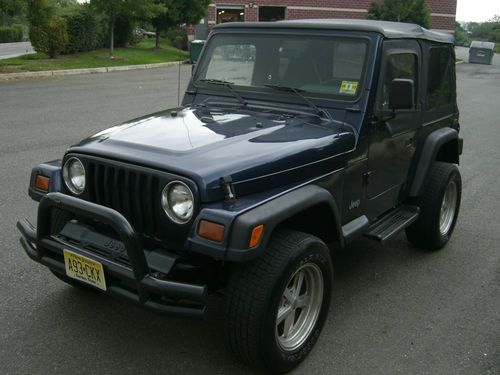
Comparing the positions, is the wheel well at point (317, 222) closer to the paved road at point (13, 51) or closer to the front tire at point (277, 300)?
the front tire at point (277, 300)

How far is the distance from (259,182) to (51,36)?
19.4 metres

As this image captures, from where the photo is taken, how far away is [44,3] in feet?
59.6

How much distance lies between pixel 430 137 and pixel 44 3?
16.5 m

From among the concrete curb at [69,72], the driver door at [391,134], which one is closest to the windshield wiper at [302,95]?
the driver door at [391,134]

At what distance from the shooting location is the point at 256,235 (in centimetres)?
277

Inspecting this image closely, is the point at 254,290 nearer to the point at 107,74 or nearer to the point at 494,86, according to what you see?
the point at 107,74

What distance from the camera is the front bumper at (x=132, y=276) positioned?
9.02 ft

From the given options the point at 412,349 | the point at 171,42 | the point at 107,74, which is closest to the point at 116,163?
the point at 412,349

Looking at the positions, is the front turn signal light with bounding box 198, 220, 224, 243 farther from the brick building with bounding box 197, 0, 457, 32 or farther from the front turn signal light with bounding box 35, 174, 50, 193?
the brick building with bounding box 197, 0, 457, 32

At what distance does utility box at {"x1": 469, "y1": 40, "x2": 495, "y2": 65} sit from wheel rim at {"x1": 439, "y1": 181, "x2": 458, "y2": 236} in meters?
32.7

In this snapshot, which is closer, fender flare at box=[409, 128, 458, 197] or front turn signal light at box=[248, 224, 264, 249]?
front turn signal light at box=[248, 224, 264, 249]

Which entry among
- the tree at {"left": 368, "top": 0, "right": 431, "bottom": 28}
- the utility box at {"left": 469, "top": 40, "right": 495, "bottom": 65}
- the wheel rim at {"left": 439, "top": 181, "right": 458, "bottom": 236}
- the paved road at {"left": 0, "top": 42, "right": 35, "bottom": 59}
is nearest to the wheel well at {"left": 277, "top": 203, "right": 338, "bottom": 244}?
the wheel rim at {"left": 439, "top": 181, "right": 458, "bottom": 236}

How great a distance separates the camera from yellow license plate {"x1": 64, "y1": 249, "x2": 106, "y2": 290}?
117 inches

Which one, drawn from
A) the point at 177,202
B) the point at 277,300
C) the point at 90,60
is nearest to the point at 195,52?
the point at 177,202
